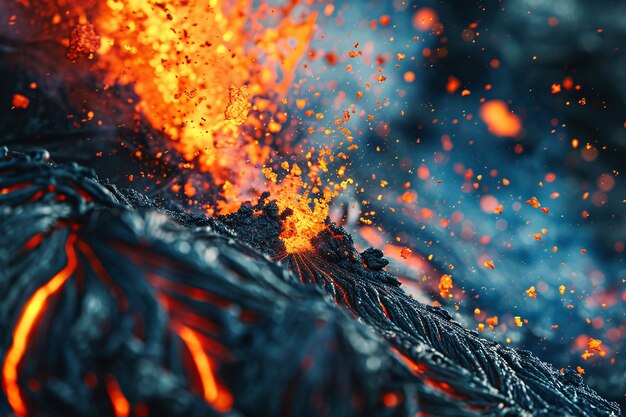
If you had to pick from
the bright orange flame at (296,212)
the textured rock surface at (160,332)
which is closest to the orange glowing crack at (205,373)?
the textured rock surface at (160,332)

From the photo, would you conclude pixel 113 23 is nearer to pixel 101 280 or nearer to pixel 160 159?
pixel 160 159

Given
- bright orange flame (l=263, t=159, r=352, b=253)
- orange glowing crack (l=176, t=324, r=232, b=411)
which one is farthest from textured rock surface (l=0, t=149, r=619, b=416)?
bright orange flame (l=263, t=159, r=352, b=253)

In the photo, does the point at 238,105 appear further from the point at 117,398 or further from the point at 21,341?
the point at 117,398

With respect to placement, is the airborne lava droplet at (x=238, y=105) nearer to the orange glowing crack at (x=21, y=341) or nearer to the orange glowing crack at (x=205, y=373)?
A: the orange glowing crack at (x=21, y=341)

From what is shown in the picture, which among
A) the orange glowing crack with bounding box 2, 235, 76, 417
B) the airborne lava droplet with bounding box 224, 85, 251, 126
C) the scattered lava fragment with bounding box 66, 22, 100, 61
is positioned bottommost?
the orange glowing crack with bounding box 2, 235, 76, 417

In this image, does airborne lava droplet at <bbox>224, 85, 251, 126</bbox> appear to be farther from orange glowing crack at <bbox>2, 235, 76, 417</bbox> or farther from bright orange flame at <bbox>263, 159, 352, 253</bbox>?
orange glowing crack at <bbox>2, 235, 76, 417</bbox>

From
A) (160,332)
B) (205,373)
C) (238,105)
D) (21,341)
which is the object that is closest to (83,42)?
(238,105)

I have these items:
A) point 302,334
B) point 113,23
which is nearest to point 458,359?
point 302,334
